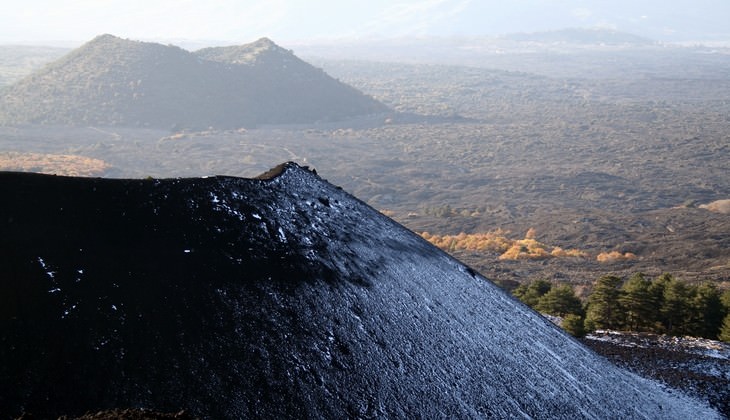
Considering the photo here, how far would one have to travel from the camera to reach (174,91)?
97.6 metres

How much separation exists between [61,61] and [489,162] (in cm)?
6381

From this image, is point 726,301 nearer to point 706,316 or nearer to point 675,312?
point 706,316

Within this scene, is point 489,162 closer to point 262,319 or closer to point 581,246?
point 581,246

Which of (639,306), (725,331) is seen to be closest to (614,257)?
(639,306)

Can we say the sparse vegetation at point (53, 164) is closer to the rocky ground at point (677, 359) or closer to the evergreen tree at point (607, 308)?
the evergreen tree at point (607, 308)

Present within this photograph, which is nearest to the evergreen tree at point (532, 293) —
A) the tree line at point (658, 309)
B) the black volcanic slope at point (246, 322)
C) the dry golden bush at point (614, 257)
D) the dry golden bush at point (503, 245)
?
the tree line at point (658, 309)

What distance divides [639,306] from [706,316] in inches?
81.0

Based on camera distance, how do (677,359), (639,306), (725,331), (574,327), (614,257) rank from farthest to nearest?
(614,257) < (639,306) < (725,331) < (574,327) < (677,359)

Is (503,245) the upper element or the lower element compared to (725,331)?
lower

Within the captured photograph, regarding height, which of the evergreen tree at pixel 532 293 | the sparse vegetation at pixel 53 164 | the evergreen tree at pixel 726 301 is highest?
the evergreen tree at pixel 726 301

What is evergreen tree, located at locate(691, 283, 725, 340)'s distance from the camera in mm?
21672

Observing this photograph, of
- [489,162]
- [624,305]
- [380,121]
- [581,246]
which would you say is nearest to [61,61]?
[380,121]

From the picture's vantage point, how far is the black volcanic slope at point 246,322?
8.64m

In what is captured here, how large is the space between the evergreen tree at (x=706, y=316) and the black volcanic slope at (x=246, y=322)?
7599mm
